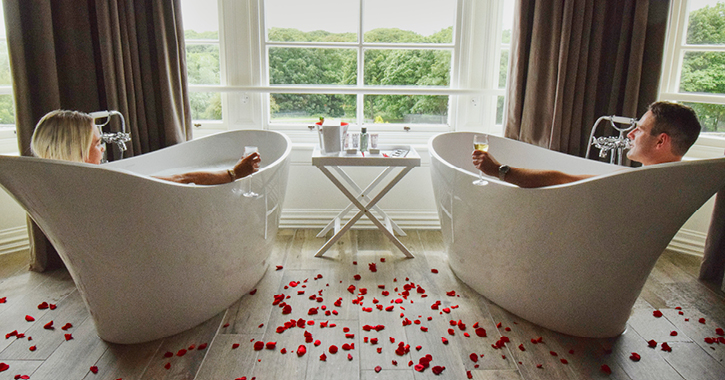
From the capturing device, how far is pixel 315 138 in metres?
3.45

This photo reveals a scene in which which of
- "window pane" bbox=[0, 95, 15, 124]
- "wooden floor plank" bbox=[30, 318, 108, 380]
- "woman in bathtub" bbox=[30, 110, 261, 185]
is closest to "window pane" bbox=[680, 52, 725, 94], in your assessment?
"woman in bathtub" bbox=[30, 110, 261, 185]

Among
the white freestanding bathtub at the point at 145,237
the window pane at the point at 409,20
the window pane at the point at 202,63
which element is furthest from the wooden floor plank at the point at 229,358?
the window pane at the point at 409,20

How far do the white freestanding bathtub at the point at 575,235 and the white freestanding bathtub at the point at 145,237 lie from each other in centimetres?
101

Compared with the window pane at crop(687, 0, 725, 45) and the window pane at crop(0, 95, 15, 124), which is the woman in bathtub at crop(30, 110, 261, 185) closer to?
the window pane at crop(0, 95, 15, 124)

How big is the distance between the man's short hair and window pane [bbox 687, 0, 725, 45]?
48.3 inches

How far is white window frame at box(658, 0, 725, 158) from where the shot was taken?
2902 millimetres

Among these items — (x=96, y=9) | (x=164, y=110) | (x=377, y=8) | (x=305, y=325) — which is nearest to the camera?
(x=305, y=325)

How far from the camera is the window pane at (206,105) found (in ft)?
11.0

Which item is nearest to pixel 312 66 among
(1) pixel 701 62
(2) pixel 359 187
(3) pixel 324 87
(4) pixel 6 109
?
(3) pixel 324 87

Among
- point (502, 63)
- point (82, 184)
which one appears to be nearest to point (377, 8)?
point (502, 63)

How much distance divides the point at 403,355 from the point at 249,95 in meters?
2.09

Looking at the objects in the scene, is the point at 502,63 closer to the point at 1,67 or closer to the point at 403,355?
the point at 403,355

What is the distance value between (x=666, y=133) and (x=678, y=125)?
0.05 m

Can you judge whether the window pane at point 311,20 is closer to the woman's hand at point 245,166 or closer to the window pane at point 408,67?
the window pane at point 408,67
